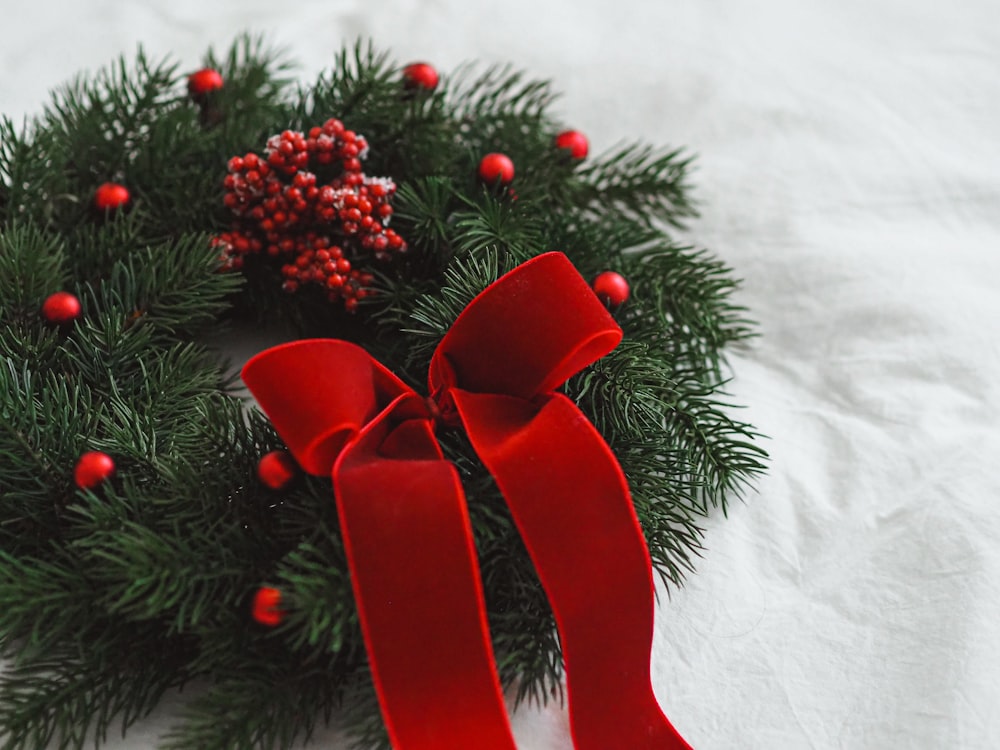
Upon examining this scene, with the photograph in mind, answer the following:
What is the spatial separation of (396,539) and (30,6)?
28.7 inches

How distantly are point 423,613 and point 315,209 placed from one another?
0.90ft

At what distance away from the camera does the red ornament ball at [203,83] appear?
2.18 ft

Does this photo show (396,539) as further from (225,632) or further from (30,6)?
(30,6)

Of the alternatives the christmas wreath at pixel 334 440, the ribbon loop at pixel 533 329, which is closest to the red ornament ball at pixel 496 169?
the christmas wreath at pixel 334 440

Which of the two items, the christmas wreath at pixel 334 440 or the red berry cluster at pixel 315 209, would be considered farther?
the red berry cluster at pixel 315 209

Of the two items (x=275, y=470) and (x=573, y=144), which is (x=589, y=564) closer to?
(x=275, y=470)

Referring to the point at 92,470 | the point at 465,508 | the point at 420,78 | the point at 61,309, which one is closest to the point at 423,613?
the point at 465,508

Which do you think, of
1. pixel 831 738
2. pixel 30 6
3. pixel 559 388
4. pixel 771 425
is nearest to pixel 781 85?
pixel 771 425

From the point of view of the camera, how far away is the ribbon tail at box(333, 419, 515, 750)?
411 mm

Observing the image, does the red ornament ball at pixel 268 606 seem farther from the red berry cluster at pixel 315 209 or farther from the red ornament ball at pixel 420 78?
the red ornament ball at pixel 420 78

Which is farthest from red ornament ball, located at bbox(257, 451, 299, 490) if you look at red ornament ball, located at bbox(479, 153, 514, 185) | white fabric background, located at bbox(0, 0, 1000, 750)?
red ornament ball, located at bbox(479, 153, 514, 185)

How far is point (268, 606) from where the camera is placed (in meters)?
0.42

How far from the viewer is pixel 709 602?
0.53 metres

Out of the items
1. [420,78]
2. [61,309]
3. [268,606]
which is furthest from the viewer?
[420,78]
